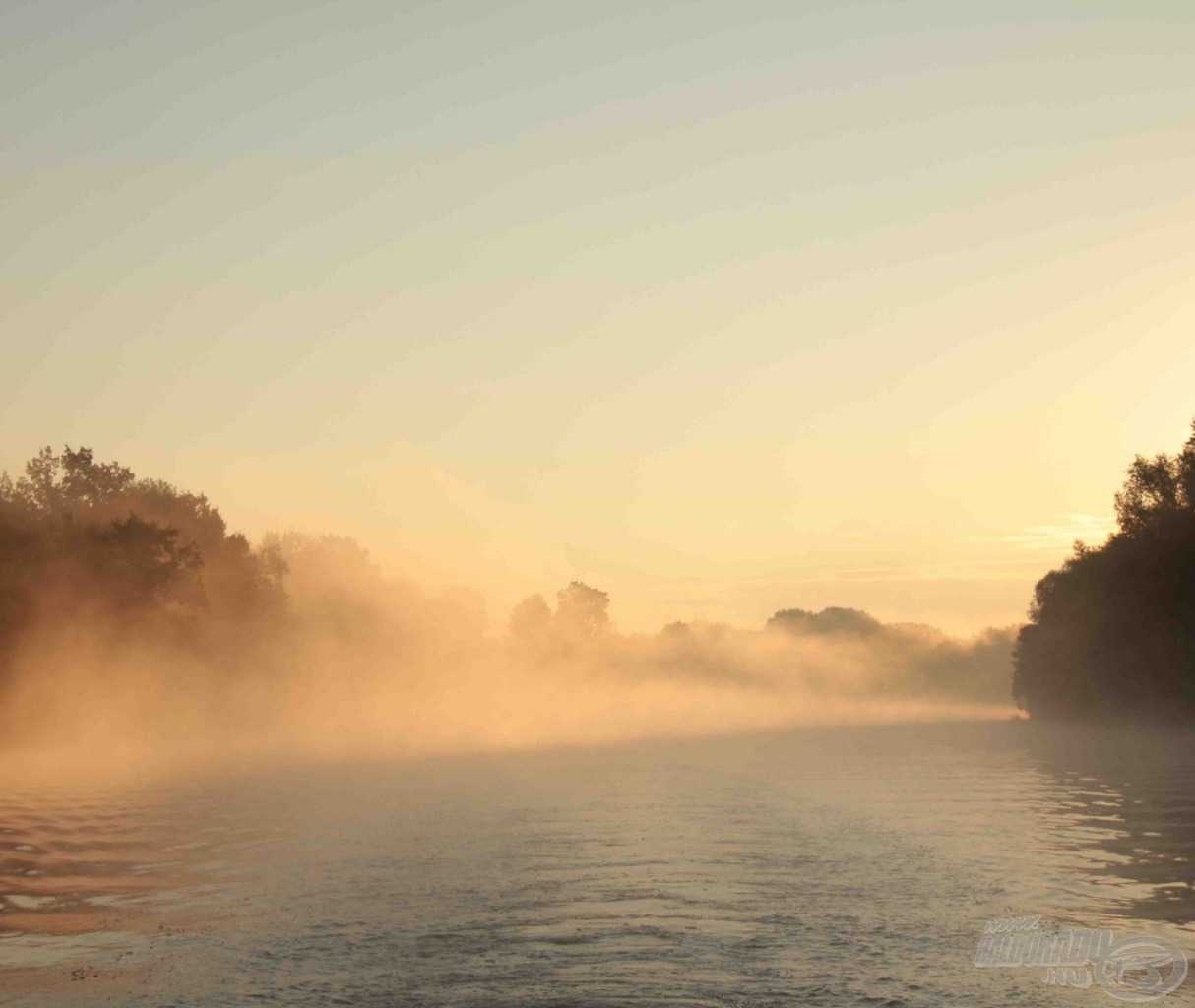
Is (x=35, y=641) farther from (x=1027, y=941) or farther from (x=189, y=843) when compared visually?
(x=1027, y=941)

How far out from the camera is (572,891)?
25.9 m

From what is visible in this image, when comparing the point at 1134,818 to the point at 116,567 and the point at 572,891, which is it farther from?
the point at 116,567

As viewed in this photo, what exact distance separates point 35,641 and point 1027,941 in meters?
94.1

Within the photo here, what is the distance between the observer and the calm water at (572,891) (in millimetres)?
18297

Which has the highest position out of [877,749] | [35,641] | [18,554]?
[18,554]

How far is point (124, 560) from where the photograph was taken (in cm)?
11150


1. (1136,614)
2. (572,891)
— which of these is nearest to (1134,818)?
(572,891)

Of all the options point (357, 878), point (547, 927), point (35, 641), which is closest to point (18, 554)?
point (35, 641)

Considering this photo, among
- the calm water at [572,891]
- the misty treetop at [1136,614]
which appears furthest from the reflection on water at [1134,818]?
the misty treetop at [1136,614]

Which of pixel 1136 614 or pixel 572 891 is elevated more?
pixel 1136 614

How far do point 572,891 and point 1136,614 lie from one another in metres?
93.3

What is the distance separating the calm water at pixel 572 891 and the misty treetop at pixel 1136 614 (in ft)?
182

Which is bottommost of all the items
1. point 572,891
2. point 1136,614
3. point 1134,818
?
point 1134,818

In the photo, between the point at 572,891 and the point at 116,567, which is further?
the point at 116,567
